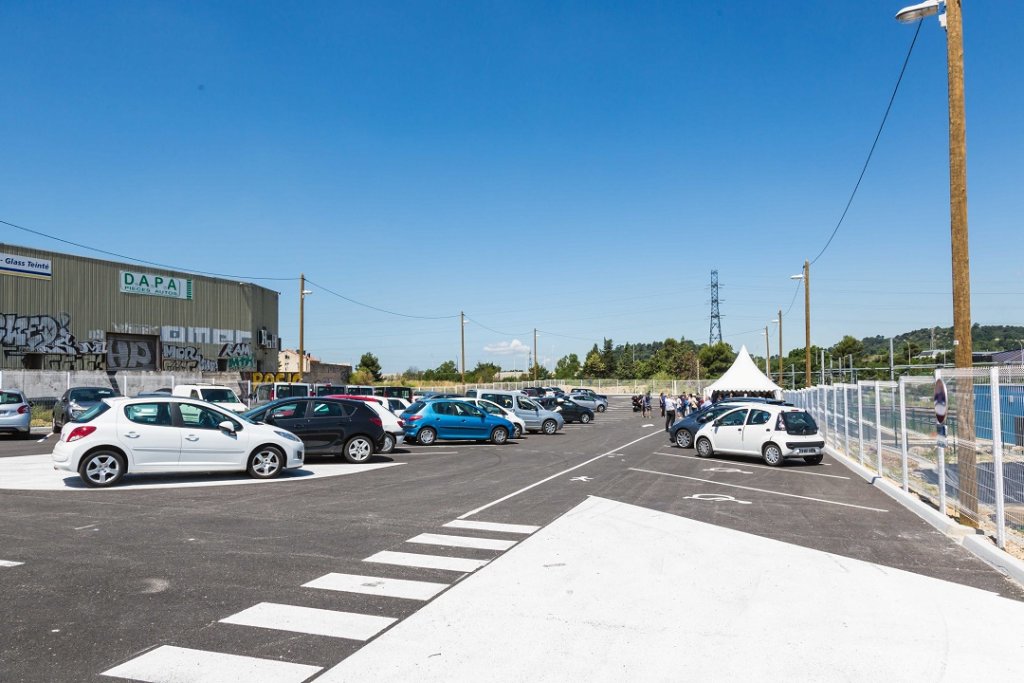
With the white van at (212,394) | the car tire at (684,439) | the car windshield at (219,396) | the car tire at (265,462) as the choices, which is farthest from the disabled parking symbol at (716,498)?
the car windshield at (219,396)

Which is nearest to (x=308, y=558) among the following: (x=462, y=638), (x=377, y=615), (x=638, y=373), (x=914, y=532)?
(x=377, y=615)

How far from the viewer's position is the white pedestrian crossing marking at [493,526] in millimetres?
9852

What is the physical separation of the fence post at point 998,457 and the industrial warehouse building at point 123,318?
48174mm

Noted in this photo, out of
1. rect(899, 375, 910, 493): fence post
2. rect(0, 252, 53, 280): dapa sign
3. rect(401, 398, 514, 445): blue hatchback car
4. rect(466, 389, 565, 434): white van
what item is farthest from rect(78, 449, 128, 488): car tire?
rect(0, 252, 53, 280): dapa sign

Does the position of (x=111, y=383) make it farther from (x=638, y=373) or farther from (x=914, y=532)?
(x=638, y=373)

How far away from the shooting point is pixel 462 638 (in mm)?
5652

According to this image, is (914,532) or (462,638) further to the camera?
(914,532)

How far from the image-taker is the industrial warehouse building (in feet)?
146

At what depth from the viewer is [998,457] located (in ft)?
28.6

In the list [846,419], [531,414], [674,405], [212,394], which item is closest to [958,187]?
[846,419]

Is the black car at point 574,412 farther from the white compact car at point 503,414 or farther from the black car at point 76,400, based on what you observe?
the black car at point 76,400

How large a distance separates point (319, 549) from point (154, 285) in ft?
166

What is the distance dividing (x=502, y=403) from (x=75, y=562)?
2543 cm

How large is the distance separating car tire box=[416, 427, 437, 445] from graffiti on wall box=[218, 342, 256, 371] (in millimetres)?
38755
